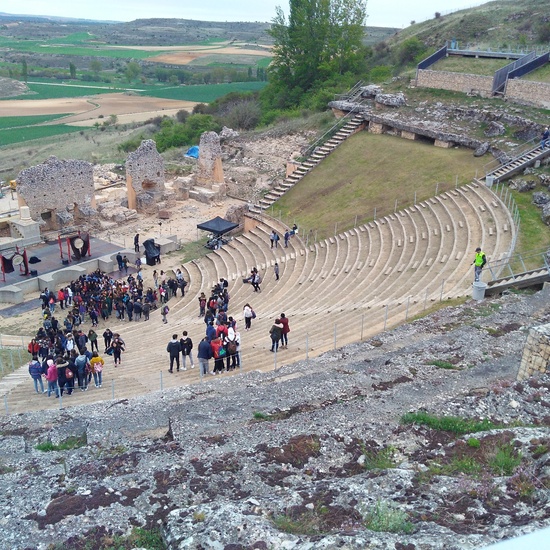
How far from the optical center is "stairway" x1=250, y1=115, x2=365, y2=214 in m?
33.0

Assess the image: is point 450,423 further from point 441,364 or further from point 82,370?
point 82,370

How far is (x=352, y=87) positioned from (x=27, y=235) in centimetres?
2750

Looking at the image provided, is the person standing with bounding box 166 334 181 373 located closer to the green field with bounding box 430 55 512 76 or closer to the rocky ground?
the rocky ground

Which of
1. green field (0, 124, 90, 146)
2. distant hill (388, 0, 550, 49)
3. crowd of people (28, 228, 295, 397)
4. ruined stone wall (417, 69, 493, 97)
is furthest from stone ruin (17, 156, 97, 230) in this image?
green field (0, 124, 90, 146)

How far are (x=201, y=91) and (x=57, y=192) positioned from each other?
276 feet

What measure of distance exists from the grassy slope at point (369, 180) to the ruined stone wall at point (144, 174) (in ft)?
25.9

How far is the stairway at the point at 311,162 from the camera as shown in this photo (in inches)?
1298

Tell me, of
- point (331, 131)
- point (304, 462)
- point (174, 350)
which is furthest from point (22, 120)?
point (304, 462)

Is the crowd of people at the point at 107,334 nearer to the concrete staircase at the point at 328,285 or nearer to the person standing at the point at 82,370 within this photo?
the person standing at the point at 82,370

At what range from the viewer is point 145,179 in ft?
Result: 115

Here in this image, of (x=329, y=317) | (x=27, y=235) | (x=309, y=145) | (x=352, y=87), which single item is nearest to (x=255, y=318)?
(x=329, y=317)

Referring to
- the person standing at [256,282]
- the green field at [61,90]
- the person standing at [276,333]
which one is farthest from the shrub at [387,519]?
the green field at [61,90]

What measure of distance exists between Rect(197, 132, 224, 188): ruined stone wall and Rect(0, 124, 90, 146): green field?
41.7 m

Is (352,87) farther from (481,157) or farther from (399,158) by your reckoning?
(481,157)
